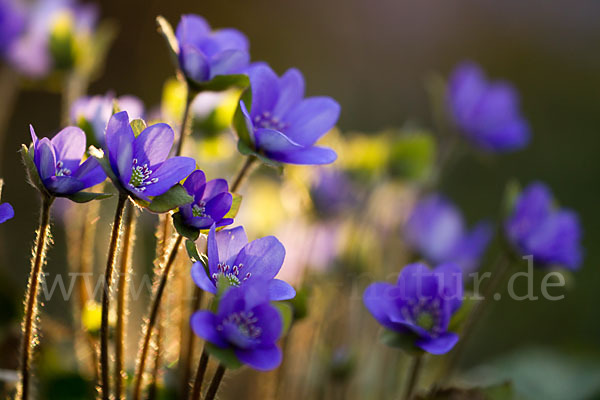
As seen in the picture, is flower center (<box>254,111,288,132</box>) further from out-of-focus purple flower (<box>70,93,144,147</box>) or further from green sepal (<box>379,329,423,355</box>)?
green sepal (<box>379,329,423,355</box>)

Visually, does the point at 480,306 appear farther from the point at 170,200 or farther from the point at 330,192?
the point at 170,200

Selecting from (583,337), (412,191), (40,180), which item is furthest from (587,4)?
(40,180)

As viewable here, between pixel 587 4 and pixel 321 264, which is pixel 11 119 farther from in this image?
pixel 587 4

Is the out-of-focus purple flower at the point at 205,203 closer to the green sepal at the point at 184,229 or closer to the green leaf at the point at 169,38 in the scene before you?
the green sepal at the point at 184,229

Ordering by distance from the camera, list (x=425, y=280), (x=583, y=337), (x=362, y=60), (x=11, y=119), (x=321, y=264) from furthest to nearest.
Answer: (x=362, y=60)
(x=11, y=119)
(x=583, y=337)
(x=321, y=264)
(x=425, y=280)

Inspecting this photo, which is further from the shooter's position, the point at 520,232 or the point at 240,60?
the point at 520,232

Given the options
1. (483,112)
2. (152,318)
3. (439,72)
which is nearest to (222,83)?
(152,318)
